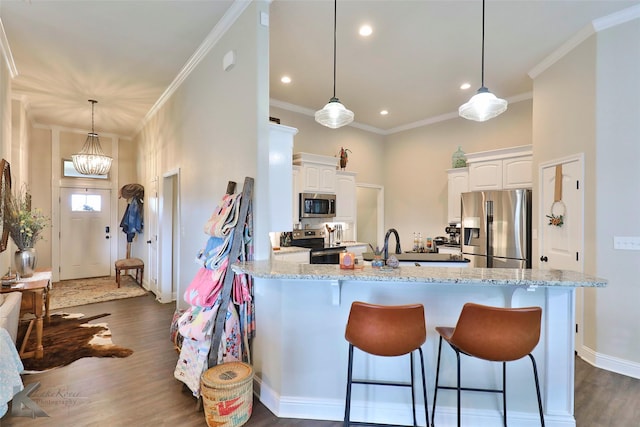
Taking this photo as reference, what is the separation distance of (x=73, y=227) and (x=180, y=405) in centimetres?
601

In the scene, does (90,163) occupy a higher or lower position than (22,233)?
higher

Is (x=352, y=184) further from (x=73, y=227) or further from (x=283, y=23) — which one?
(x=73, y=227)

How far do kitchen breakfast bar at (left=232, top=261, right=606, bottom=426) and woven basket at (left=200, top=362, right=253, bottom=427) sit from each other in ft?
0.81

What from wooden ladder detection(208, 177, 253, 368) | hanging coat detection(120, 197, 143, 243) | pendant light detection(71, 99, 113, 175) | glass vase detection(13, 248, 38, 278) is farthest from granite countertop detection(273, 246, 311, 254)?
pendant light detection(71, 99, 113, 175)

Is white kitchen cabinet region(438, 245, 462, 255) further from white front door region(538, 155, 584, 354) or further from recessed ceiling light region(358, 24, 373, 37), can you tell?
recessed ceiling light region(358, 24, 373, 37)

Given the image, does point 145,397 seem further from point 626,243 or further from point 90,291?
point 626,243

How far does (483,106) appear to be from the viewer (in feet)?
8.44

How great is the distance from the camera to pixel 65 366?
2936mm

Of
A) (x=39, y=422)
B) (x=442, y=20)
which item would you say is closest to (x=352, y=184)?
(x=442, y=20)

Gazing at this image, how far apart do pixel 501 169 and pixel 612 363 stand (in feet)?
8.88

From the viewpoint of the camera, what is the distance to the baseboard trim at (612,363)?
2.82 meters

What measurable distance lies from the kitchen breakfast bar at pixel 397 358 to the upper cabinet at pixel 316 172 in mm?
2752

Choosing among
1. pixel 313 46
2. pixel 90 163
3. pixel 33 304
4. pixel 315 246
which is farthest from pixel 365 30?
pixel 90 163

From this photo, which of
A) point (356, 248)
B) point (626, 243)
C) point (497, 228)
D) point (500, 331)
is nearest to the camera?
point (500, 331)
